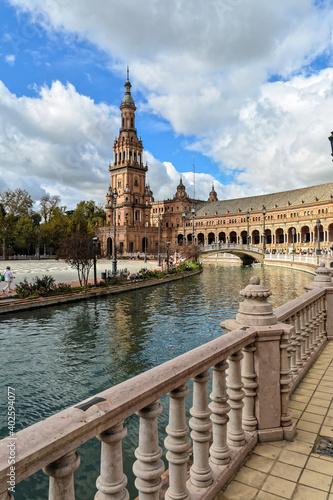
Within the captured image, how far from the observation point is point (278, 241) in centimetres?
8644

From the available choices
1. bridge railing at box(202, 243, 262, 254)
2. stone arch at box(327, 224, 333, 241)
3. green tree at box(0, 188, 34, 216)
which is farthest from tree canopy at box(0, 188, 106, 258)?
stone arch at box(327, 224, 333, 241)

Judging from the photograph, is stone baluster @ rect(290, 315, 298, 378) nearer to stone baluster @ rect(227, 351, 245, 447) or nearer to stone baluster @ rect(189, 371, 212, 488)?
stone baluster @ rect(227, 351, 245, 447)

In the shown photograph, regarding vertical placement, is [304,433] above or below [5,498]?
below

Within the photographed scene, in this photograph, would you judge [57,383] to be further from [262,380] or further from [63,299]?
[63,299]

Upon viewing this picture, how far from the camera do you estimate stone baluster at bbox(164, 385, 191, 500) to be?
7.47 ft

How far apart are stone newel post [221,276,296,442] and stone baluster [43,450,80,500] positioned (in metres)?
2.33

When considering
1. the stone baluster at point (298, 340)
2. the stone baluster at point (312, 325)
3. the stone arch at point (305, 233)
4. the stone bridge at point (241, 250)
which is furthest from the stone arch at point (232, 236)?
the stone baluster at point (298, 340)

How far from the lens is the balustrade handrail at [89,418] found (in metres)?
1.41

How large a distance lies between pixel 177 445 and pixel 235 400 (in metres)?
1.14

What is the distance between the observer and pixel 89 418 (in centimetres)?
168

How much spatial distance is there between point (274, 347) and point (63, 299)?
17.7 metres

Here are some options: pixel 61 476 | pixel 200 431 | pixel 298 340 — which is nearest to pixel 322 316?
pixel 298 340

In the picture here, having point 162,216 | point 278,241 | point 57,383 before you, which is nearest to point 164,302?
point 57,383

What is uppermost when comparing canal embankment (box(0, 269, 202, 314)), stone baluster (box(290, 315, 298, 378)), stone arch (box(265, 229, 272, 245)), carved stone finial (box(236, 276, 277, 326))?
stone arch (box(265, 229, 272, 245))
